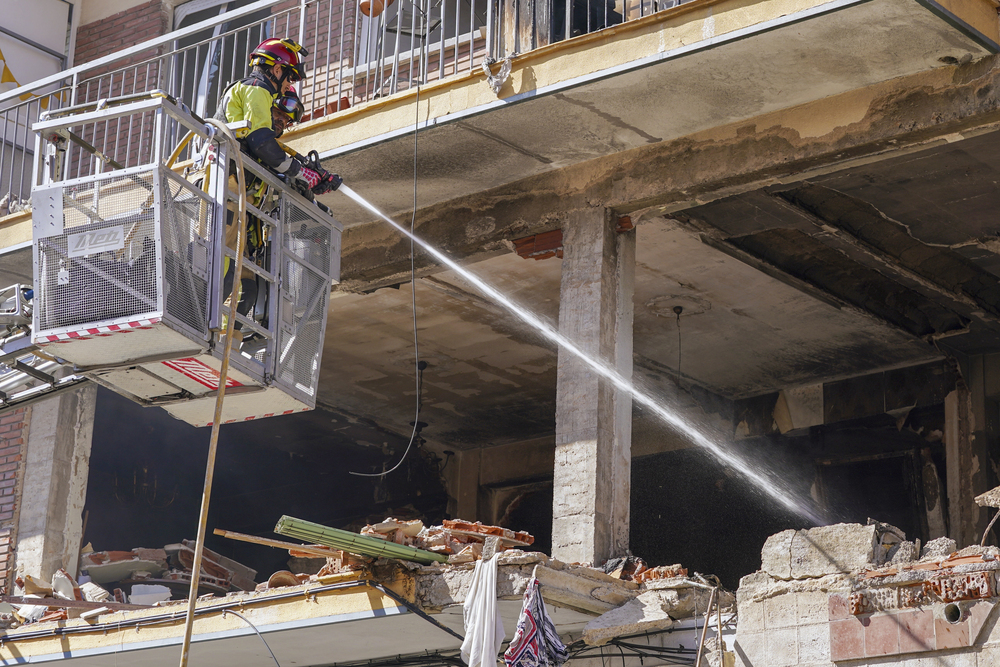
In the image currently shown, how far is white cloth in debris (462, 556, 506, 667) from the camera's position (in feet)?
26.4

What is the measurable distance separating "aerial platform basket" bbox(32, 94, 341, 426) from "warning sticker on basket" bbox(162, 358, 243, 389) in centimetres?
1

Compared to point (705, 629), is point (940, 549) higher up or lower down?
higher up

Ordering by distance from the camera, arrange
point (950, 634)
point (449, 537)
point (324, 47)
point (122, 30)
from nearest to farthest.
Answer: point (950, 634) < point (449, 537) < point (324, 47) < point (122, 30)

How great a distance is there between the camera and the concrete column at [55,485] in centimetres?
1262

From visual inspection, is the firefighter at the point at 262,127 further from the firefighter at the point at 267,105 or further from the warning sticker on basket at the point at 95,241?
the warning sticker on basket at the point at 95,241

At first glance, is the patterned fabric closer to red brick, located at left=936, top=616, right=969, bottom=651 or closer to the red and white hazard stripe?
red brick, located at left=936, top=616, right=969, bottom=651

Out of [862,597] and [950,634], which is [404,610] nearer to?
[862,597]

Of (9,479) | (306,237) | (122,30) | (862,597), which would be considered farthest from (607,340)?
(122,30)

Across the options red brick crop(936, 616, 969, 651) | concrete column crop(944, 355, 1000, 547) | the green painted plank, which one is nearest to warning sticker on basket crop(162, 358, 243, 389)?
the green painted plank

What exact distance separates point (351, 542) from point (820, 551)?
2.85m

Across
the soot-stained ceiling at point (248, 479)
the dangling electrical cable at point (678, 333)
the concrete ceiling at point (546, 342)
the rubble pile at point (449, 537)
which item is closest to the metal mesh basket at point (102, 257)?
the rubble pile at point (449, 537)

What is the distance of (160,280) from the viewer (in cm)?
770

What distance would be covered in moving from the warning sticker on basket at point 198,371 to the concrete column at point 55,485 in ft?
15.6

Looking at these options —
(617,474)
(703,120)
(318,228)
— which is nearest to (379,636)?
(617,474)
